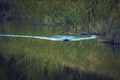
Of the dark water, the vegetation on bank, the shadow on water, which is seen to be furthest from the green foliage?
the shadow on water

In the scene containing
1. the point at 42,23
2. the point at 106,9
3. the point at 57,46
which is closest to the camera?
the point at 57,46

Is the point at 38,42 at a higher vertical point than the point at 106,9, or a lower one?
lower

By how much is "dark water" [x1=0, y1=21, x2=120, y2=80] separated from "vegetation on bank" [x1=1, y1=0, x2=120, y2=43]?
6654 mm

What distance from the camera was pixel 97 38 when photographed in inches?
2203

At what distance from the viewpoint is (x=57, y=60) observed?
135ft

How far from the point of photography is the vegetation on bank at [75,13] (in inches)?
2443

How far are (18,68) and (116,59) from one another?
11.5 metres

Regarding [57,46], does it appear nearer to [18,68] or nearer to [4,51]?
[4,51]

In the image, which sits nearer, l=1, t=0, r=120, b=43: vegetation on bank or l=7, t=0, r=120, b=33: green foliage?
l=1, t=0, r=120, b=43: vegetation on bank

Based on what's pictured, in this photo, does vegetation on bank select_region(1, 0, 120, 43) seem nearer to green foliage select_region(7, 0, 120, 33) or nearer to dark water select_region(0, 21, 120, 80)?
green foliage select_region(7, 0, 120, 33)

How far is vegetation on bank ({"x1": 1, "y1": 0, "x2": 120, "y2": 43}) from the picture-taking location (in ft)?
204

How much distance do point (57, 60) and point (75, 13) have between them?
3880cm

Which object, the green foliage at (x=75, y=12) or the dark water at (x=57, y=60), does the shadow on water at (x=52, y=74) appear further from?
the green foliage at (x=75, y=12)

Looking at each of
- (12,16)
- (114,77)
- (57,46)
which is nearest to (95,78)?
(114,77)
